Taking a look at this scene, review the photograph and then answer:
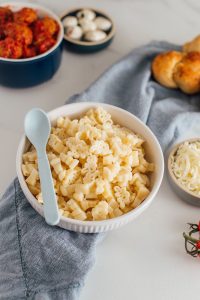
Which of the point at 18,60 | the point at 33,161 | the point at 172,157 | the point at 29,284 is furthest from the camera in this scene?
the point at 18,60

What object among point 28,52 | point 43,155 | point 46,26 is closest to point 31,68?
point 28,52

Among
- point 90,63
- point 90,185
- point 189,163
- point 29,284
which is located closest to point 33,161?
point 90,185

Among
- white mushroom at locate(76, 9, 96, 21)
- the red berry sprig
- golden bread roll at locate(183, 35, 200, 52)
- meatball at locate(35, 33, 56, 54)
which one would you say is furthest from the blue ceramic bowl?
the red berry sprig

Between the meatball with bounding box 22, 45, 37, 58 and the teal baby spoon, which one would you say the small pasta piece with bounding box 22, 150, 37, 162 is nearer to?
the teal baby spoon

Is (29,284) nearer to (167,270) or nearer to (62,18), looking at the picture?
(167,270)

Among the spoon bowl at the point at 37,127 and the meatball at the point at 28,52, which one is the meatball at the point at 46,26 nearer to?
the meatball at the point at 28,52
